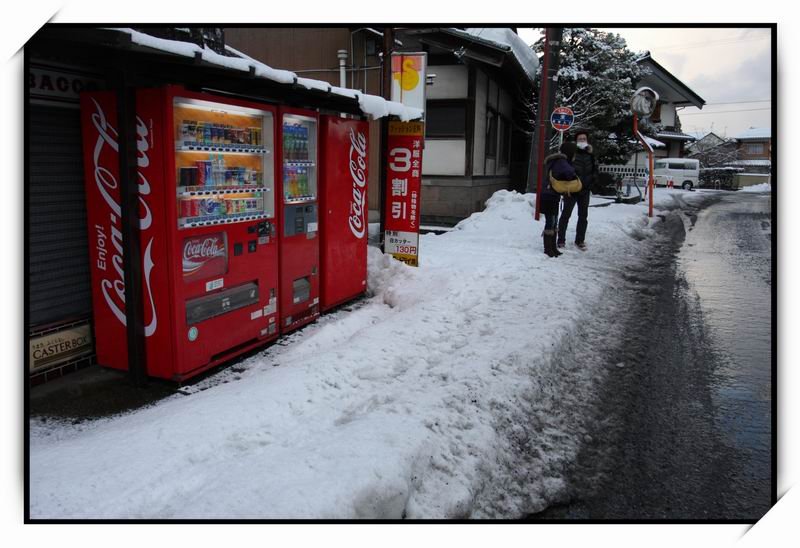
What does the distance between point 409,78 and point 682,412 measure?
18.7 feet

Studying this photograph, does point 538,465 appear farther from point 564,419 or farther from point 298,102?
point 298,102

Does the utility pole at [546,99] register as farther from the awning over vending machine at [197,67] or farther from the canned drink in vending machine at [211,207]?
the canned drink in vending machine at [211,207]

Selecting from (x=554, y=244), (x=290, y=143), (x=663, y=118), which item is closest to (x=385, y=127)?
(x=290, y=143)

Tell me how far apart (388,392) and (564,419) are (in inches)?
48.2

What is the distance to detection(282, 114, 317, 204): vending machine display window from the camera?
532 centimetres

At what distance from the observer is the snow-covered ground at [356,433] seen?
2781 millimetres

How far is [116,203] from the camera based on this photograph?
13.7 ft

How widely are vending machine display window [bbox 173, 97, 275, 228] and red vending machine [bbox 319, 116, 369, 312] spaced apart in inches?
38.7

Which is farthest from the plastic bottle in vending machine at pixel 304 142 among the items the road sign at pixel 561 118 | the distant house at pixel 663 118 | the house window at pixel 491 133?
the house window at pixel 491 133

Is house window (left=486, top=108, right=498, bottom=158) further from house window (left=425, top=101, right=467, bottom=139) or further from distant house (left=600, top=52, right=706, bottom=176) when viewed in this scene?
distant house (left=600, top=52, right=706, bottom=176)

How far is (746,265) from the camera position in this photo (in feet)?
30.7

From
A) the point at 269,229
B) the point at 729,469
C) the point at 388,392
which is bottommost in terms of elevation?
the point at 729,469

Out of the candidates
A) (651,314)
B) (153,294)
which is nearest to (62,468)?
(153,294)

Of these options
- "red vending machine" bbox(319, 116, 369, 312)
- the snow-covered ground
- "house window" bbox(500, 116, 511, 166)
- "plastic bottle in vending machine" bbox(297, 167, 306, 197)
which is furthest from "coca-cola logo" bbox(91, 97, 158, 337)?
"house window" bbox(500, 116, 511, 166)
